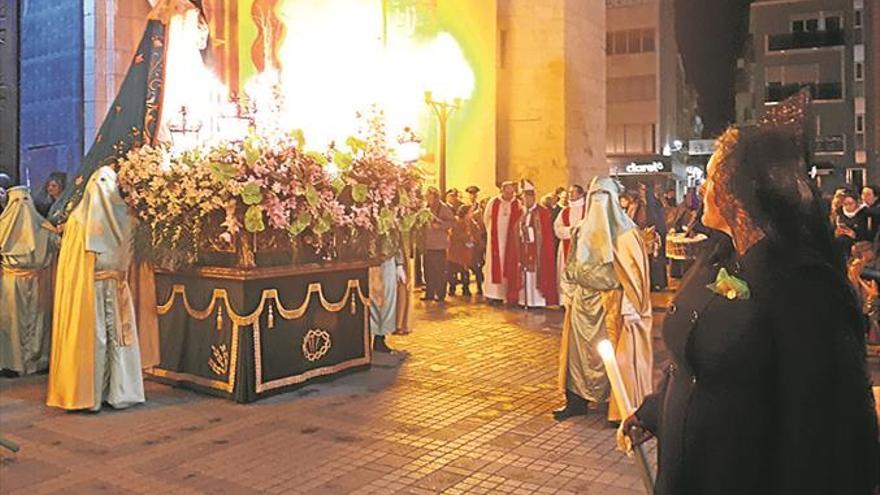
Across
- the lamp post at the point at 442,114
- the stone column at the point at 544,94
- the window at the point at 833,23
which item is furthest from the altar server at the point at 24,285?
the window at the point at 833,23

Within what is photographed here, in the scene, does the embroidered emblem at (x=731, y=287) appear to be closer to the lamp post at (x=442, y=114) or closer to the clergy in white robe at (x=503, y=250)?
the clergy in white robe at (x=503, y=250)

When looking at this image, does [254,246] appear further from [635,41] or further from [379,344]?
[635,41]

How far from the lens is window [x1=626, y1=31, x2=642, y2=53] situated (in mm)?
50406

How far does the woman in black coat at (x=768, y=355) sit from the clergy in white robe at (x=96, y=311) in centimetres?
581

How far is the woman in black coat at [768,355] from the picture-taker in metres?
2.23

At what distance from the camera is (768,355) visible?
233 centimetres

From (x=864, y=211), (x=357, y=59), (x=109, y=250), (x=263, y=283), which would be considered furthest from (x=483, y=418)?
(x=357, y=59)

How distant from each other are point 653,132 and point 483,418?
47470mm

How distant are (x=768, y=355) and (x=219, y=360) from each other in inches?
244

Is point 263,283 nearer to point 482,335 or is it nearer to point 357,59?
point 482,335

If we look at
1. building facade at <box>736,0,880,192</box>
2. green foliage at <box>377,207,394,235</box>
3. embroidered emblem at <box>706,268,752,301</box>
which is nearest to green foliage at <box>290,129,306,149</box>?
green foliage at <box>377,207,394,235</box>

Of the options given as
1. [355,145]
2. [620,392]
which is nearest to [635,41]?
[355,145]

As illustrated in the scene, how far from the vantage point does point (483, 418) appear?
705 centimetres

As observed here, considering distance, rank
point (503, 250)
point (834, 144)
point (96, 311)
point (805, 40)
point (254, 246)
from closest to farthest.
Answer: point (96, 311) → point (254, 246) → point (503, 250) → point (834, 144) → point (805, 40)
